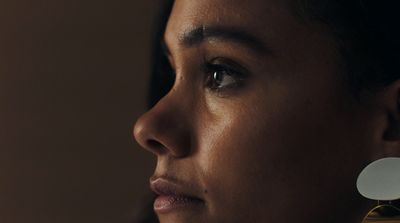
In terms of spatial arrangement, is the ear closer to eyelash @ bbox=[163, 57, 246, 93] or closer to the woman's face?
the woman's face

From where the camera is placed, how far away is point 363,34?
729mm

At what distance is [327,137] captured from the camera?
0.73 metres

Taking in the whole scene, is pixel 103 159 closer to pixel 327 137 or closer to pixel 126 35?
pixel 126 35

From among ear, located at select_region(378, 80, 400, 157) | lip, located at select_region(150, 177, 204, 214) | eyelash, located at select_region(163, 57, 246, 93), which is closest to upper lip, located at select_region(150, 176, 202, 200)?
lip, located at select_region(150, 177, 204, 214)

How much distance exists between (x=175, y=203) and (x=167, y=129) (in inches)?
3.2

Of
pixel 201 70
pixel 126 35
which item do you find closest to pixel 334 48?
pixel 201 70

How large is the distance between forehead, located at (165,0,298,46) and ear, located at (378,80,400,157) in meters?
0.12

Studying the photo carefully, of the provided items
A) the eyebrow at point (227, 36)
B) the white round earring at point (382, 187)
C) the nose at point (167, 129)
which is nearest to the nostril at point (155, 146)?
the nose at point (167, 129)

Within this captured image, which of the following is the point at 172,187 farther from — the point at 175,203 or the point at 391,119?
the point at 391,119

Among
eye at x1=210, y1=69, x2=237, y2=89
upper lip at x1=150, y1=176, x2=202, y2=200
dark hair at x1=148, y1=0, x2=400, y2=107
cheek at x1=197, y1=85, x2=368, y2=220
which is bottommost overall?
upper lip at x1=150, y1=176, x2=202, y2=200

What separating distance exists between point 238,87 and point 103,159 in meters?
0.34

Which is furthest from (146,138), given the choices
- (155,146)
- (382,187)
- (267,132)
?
(382,187)

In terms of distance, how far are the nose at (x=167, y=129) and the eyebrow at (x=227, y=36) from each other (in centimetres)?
8

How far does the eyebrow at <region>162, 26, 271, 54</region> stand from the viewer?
2.44 ft
